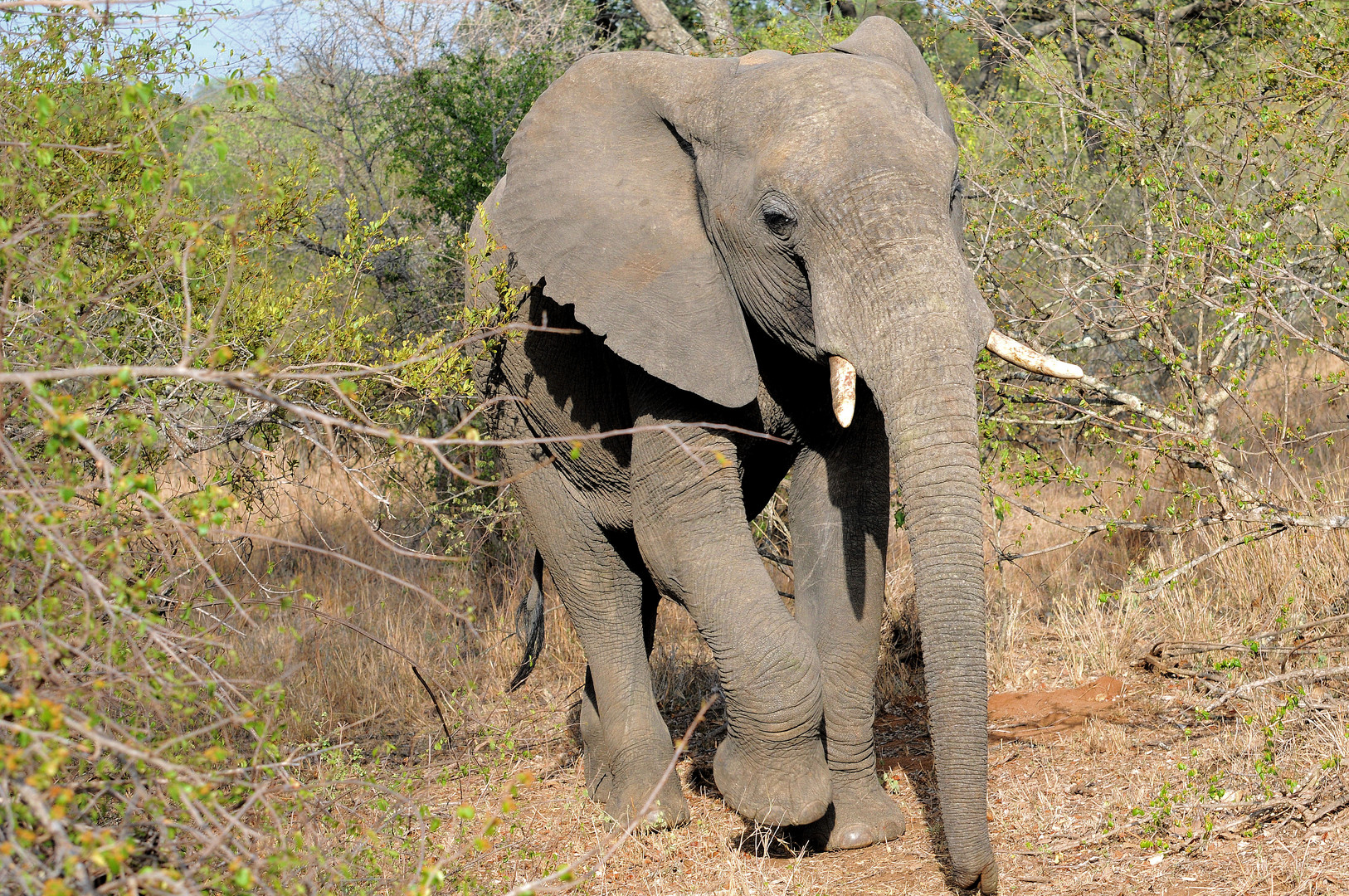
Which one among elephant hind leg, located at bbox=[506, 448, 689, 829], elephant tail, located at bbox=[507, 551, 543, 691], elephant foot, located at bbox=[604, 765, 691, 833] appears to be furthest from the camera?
elephant tail, located at bbox=[507, 551, 543, 691]

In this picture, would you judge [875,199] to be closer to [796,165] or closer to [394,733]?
[796,165]

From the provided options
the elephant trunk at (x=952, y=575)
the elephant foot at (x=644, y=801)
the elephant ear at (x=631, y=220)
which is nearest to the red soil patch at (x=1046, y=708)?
the elephant foot at (x=644, y=801)

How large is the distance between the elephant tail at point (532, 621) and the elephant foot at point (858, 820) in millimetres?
2248

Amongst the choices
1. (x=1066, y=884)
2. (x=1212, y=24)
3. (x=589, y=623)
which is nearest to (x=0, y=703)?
(x=1066, y=884)

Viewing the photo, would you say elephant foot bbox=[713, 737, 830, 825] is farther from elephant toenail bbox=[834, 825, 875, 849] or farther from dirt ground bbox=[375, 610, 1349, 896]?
elephant toenail bbox=[834, 825, 875, 849]

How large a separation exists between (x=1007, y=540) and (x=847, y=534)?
4151mm

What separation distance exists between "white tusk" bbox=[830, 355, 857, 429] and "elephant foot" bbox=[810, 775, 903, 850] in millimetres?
1557

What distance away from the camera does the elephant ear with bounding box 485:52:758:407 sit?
14.7 feet

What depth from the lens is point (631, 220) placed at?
4703 mm

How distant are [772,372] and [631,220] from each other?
0.74 meters

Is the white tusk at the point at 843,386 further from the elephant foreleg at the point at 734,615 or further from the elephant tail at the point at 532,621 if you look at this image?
the elephant tail at the point at 532,621

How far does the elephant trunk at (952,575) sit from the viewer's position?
3.77 m

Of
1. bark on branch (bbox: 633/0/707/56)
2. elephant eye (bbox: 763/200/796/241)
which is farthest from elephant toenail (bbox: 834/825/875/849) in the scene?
bark on branch (bbox: 633/0/707/56)

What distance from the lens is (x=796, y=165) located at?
421 centimetres
